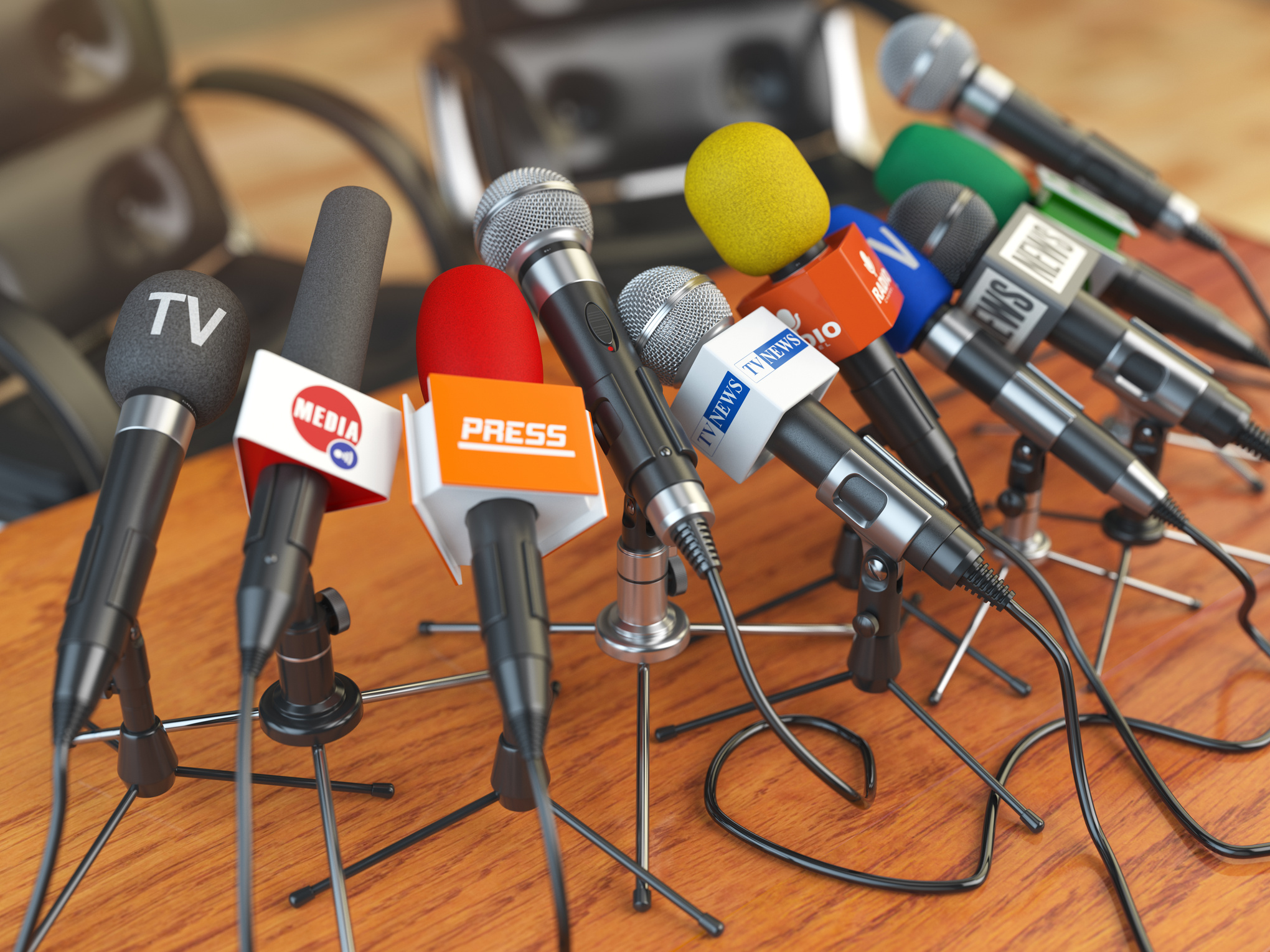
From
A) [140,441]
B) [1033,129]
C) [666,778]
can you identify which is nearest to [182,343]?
[140,441]

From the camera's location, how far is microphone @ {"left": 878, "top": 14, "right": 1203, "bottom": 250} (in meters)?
0.96

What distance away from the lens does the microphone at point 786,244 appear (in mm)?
656

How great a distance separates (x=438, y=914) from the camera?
25.2 inches

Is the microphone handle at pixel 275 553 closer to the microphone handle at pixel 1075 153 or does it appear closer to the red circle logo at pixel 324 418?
the red circle logo at pixel 324 418

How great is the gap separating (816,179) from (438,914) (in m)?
0.50

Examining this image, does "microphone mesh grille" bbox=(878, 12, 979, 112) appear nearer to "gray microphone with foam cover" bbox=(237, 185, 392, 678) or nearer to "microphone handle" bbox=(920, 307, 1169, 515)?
"microphone handle" bbox=(920, 307, 1169, 515)

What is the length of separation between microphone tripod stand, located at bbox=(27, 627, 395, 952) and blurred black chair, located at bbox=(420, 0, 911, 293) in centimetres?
136

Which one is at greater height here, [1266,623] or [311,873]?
[1266,623]

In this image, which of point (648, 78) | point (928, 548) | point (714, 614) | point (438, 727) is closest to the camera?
point (928, 548)

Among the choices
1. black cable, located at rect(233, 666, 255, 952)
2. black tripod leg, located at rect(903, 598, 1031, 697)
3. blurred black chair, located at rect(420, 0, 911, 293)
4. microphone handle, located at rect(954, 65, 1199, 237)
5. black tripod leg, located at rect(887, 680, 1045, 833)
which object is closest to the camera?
black cable, located at rect(233, 666, 255, 952)

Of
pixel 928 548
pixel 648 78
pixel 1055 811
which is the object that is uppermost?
pixel 928 548

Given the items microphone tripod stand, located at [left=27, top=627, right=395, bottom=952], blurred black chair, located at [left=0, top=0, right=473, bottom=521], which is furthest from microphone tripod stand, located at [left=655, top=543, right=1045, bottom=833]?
blurred black chair, located at [left=0, top=0, right=473, bottom=521]

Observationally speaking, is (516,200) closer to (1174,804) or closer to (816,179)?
(816,179)

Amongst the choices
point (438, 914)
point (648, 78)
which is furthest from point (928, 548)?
point (648, 78)
